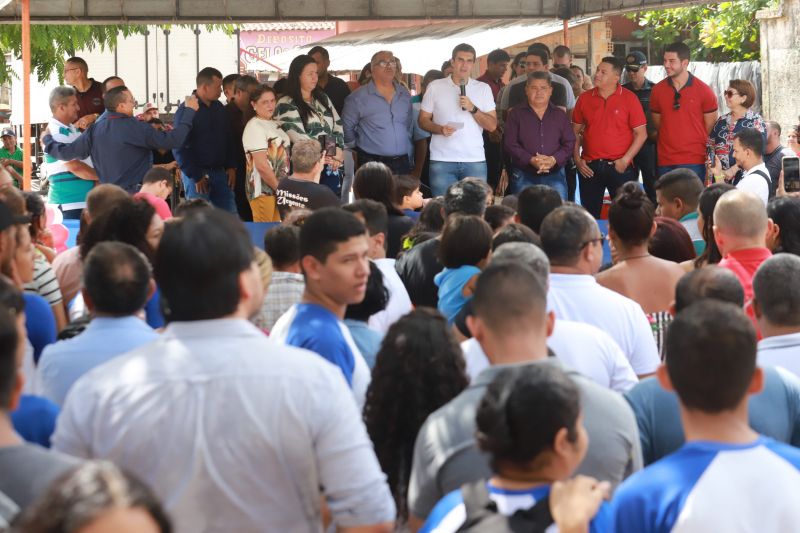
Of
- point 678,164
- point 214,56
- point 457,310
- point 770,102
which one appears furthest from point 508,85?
point 214,56

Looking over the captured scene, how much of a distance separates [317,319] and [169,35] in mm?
21174


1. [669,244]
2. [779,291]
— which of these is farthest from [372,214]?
[779,291]

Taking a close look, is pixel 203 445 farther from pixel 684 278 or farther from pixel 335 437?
pixel 684 278

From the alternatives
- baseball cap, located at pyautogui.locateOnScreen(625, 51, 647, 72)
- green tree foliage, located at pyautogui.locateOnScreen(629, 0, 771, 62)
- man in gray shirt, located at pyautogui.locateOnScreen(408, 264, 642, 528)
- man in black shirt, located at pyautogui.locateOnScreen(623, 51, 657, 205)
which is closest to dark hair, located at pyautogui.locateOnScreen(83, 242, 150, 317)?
man in gray shirt, located at pyautogui.locateOnScreen(408, 264, 642, 528)

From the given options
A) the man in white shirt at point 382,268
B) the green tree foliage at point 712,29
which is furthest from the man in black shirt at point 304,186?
the green tree foliage at point 712,29

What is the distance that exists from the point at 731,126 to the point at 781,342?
7.19m

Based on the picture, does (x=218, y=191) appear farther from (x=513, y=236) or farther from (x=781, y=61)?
(x=781, y=61)

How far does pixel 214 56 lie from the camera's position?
24422 mm

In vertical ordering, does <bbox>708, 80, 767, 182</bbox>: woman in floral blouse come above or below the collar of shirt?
above

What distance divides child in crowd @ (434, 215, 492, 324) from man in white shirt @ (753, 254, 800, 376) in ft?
5.08

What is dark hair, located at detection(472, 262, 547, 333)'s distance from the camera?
3.37 m

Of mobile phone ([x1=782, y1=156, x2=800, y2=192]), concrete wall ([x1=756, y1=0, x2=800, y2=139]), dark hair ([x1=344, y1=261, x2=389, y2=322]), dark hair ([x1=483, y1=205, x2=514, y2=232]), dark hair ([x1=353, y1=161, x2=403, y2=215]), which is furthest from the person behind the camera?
concrete wall ([x1=756, y1=0, x2=800, y2=139])

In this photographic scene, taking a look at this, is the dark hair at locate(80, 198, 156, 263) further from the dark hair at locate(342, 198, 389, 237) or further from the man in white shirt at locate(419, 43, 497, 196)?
the man in white shirt at locate(419, 43, 497, 196)

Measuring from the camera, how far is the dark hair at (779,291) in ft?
13.8
